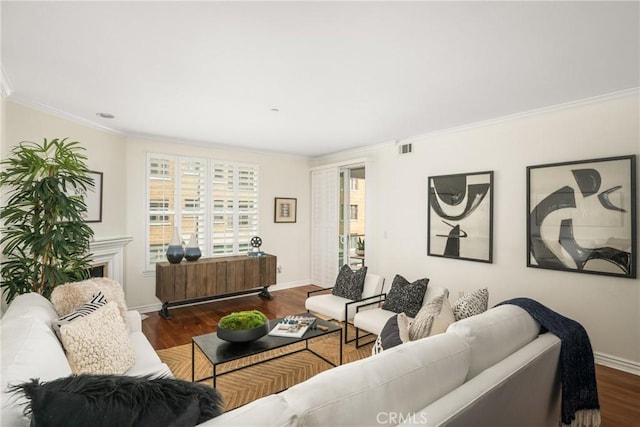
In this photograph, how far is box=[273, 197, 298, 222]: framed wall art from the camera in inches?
228

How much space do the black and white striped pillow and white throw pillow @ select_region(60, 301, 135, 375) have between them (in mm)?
56

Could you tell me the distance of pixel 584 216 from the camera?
2.96 meters

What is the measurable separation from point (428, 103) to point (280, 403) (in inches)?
118

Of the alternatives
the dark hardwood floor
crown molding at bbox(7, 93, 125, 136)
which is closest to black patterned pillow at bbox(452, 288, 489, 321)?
the dark hardwood floor

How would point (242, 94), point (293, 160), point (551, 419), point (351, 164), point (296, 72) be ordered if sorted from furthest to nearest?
point (293, 160), point (351, 164), point (242, 94), point (296, 72), point (551, 419)

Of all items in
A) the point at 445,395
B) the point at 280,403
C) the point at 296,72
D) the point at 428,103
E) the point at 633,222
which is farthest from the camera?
the point at 428,103

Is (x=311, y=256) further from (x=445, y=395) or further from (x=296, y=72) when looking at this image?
(x=445, y=395)

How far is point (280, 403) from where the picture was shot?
92 cm

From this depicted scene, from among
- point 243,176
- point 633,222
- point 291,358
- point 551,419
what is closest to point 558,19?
point 633,222

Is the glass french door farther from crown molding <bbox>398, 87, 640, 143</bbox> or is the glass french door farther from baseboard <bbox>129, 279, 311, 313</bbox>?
crown molding <bbox>398, 87, 640, 143</bbox>

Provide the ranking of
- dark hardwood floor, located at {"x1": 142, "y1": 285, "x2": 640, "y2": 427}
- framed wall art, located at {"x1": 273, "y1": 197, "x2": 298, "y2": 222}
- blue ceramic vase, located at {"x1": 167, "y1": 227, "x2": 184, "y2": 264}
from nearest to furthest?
dark hardwood floor, located at {"x1": 142, "y1": 285, "x2": 640, "y2": 427} → blue ceramic vase, located at {"x1": 167, "y1": 227, "x2": 184, "y2": 264} → framed wall art, located at {"x1": 273, "y1": 197, "x2": 298, "y2": 222}

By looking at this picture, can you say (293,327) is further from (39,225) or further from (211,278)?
(211,278)

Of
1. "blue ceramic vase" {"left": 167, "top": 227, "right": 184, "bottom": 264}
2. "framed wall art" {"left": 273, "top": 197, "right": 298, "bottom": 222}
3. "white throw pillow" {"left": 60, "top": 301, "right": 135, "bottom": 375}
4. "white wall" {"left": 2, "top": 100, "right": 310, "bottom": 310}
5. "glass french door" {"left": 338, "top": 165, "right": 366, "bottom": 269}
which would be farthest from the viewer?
"framed wall art" {"left": 273, "top": 197, "right": 298, "bottom": 222}

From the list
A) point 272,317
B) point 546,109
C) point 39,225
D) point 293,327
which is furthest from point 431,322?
point 39,225
